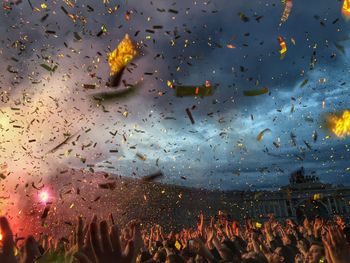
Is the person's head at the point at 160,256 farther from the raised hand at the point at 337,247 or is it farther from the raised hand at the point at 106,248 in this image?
the raised hand at the point at 106,248

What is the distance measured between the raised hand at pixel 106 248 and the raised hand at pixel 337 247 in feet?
6.69

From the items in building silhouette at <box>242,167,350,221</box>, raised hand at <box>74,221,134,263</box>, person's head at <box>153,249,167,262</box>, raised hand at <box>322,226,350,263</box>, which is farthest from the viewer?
building silhouette at <box>242,167,350,221</box>

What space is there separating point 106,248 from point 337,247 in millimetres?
2234

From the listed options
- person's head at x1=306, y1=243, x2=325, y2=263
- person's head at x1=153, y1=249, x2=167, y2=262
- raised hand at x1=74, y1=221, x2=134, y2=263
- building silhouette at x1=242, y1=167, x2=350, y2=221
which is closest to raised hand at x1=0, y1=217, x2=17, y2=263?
raised hand at x1=74, y1=221, x2=134, y2=263

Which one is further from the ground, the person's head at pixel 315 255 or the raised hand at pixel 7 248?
the raised hand at pixel 7 248

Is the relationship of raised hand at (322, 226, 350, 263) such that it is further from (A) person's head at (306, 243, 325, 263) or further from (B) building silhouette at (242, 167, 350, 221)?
(B) building silhouette at (242, 167, 350, 221)

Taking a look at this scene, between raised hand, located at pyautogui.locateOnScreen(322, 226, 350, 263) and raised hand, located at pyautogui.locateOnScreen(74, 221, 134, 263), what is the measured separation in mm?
2038

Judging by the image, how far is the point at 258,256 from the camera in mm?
4945

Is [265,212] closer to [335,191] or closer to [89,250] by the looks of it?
[335,191]

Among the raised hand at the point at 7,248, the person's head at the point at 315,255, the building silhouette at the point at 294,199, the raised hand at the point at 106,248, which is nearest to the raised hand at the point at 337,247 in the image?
the person's head at the point at 315,255

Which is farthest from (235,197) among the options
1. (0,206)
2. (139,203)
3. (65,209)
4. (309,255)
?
(309,255)

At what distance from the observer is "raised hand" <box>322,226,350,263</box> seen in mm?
3299

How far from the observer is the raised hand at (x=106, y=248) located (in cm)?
231

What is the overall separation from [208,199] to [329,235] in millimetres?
39181
